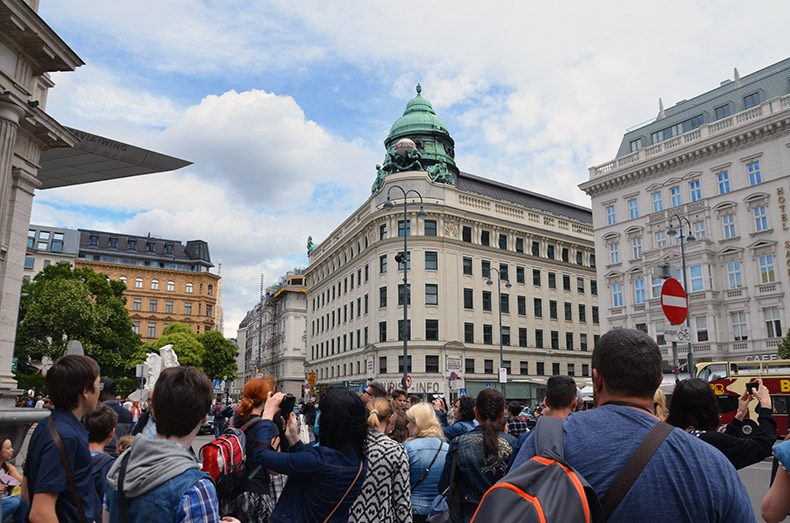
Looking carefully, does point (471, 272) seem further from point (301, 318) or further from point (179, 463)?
point (179, 463)

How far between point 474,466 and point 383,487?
1467 millimetres

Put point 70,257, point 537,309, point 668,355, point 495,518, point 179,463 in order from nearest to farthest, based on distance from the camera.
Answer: point 495,518 < point 179,463 < point 668,355 < point 537,309 < point 70,257

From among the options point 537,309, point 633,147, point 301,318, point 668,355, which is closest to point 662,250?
point 668,355

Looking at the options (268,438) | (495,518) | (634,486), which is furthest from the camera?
(268,438)

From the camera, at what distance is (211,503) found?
283cm

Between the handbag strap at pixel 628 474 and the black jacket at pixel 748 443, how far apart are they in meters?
2.42

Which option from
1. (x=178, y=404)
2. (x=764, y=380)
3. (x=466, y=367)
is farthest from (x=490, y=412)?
(x=466, y=367)

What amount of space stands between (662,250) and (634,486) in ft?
147

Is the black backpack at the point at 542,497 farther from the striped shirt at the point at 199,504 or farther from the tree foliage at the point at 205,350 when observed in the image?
the tree foliage at the point at 205,350

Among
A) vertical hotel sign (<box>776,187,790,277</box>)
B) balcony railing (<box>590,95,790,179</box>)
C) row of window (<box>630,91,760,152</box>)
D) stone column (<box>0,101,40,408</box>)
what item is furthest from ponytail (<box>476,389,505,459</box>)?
row of window (<box>630,91,760,152</box>)

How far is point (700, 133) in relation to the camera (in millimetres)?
42188

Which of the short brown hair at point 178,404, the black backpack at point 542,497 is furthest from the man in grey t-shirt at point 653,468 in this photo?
the short brown hair at point 178,404

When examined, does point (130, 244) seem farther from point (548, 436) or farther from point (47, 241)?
point (548, 436)

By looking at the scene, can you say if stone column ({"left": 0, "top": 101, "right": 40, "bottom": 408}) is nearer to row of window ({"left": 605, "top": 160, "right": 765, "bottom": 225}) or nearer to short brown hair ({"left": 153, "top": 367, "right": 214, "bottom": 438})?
short brown hair ({"left": 153, "top": 367, "right": 214, "bottom": 438})
